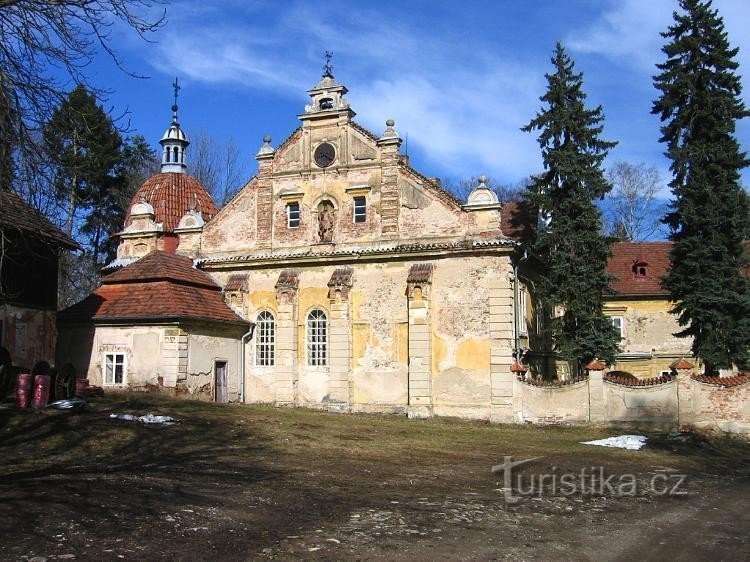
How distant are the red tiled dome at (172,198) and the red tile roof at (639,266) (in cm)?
2079

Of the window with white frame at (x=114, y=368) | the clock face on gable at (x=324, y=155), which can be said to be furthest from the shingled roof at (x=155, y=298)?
the clock face on gable at (x=324, y=155)

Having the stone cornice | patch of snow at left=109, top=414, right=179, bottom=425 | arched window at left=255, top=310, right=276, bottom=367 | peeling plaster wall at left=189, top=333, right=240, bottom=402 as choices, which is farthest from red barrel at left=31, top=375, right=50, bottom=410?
the stone cornice

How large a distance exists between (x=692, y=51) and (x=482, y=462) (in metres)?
18.4

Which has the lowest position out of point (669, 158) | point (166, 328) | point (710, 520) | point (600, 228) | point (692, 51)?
point (710, 520)

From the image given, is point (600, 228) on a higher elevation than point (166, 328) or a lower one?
higher

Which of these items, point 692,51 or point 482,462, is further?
point 692,51

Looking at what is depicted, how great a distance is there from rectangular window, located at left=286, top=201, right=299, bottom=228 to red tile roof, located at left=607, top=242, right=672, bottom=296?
58.4 feet

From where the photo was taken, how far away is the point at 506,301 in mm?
25469

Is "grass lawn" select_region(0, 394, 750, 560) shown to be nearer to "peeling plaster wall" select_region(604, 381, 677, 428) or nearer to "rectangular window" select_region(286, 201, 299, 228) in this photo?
"peeling plaster wall" select_region(604, 381, 677, 428)

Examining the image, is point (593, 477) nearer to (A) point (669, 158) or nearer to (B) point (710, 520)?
(B) point (710, 520)

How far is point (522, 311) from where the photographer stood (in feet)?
91.2

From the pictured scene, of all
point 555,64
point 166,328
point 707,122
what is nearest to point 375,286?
point 166,328

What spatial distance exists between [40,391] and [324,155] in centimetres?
1435

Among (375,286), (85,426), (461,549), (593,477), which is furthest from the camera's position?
(375,286)
